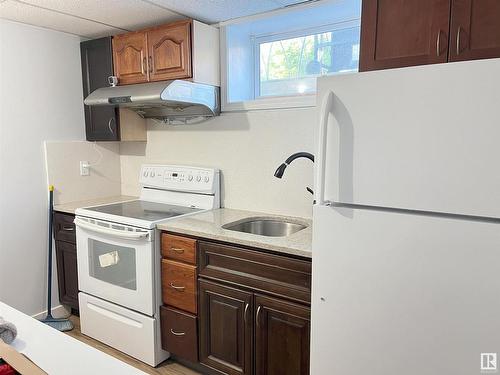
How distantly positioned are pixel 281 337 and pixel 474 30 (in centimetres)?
154

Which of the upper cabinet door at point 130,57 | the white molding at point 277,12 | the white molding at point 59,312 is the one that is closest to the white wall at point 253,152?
the upper cabinet door at point 130,57

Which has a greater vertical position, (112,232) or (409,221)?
(409,221)

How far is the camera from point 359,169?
53.5 inches

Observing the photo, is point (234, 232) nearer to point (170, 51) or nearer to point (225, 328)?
point (225, 328)

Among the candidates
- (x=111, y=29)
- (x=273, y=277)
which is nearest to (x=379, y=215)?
(x=273, y=277)

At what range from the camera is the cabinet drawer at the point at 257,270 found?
176cm

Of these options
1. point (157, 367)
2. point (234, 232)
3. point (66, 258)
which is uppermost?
point (234, 232)

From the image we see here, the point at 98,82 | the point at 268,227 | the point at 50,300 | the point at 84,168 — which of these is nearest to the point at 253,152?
the point at 268,227

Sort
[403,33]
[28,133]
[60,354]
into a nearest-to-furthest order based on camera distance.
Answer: [60,354]
[403,33]
[28,133]

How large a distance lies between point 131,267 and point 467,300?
1823 mm

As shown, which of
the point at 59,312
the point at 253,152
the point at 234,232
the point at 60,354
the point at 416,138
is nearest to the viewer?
the point at 60,354

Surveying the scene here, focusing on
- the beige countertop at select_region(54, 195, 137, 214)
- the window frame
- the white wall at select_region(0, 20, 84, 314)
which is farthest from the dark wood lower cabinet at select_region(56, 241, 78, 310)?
the window frame

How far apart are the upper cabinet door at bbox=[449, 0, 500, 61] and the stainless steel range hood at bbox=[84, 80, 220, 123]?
147 cm

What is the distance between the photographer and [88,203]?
9.89ft
